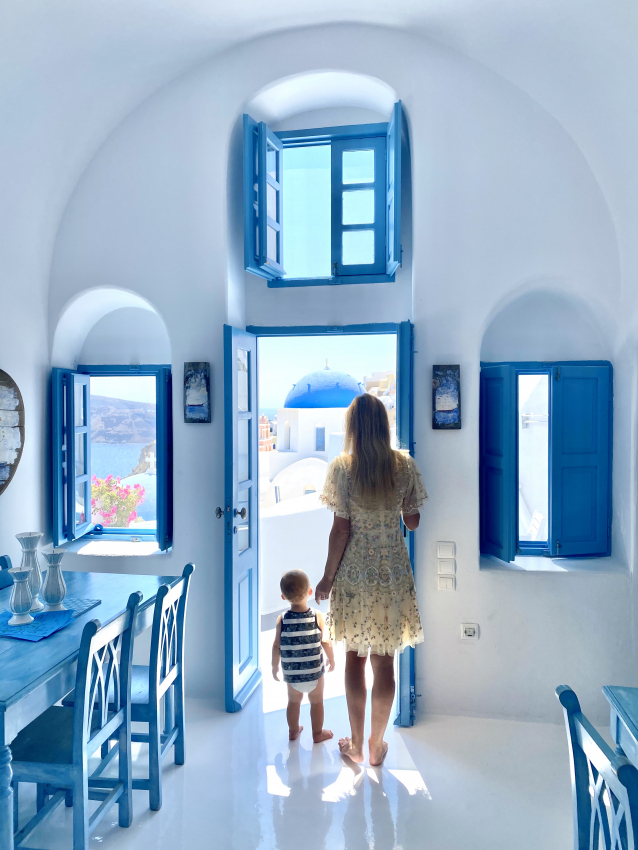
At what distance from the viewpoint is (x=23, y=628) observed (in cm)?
232

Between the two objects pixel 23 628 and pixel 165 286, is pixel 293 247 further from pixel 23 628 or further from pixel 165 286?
pixel 23 628

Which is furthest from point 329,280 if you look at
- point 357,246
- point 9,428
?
point 9,428

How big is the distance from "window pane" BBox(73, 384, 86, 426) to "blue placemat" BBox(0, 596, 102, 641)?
1.55 meters

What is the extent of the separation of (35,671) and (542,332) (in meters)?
3.06

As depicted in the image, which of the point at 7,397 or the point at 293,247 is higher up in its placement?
the point at 293,247

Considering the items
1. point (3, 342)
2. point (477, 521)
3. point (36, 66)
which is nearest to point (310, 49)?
point (36, 66)

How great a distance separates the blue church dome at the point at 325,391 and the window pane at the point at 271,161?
6.75 ft

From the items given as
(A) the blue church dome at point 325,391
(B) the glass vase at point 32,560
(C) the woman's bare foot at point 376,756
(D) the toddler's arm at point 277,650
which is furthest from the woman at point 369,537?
(A) the blue church dome at point 325,391

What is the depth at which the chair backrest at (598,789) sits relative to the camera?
1122 mm

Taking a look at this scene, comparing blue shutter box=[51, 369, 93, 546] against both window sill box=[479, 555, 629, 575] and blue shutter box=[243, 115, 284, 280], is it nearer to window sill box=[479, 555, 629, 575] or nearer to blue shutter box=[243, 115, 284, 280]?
blue shutter box=[243, 115, 284, 280]

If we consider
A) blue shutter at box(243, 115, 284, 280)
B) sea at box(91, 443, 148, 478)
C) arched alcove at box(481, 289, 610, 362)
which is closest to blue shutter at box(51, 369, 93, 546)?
sea at box(91, 443, 148, 478)

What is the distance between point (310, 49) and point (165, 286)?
1.54 m

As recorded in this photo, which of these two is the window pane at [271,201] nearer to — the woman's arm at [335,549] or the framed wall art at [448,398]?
the framed wall art at [448,398]

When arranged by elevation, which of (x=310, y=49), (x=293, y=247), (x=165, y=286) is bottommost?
(x=165, y=286)
